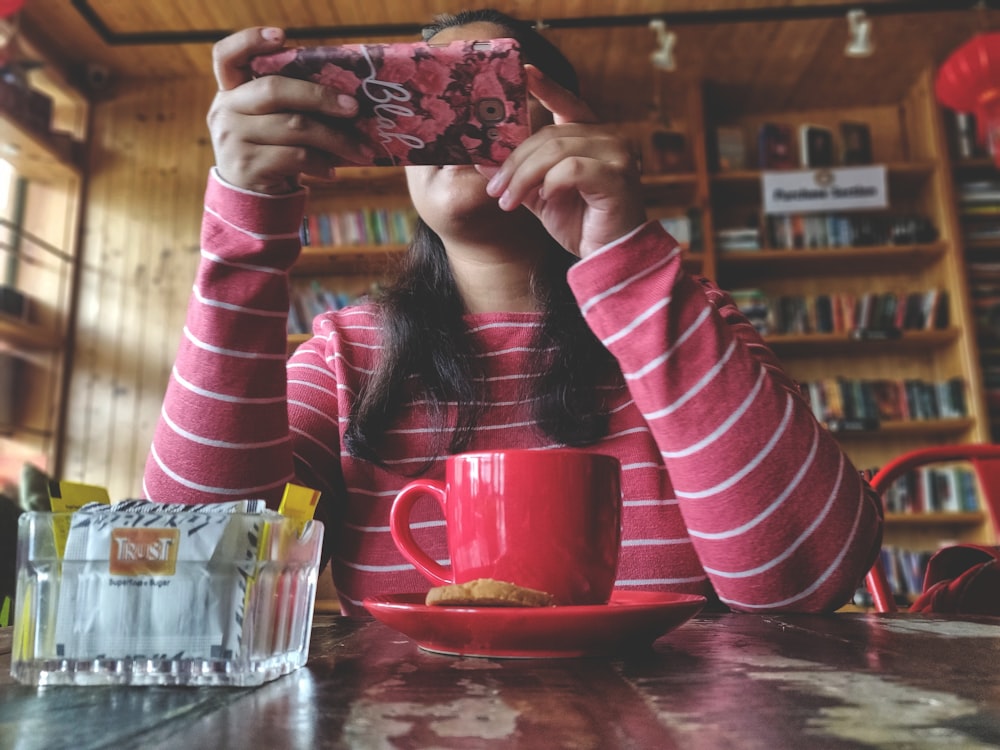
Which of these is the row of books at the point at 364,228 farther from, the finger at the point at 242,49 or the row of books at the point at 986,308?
the finger at the point at 242,49

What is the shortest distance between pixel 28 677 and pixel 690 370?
0.46 meters

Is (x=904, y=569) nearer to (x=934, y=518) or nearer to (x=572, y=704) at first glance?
(x=934, y=518)

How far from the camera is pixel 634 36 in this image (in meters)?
3.43

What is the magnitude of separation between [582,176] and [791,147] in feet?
11.5

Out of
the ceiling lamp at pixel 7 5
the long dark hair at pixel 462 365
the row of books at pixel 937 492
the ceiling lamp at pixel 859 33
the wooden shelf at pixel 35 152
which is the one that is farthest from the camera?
the row of books at pixel 937 492

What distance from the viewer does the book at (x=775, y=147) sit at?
3695 mm

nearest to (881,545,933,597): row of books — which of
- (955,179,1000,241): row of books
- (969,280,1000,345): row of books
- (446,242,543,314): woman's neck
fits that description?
(969,280,1000,345): row of books

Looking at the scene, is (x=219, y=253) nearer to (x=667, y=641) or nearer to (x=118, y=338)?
(x=667, y=641)

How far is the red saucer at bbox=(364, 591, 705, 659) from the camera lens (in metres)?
0.39

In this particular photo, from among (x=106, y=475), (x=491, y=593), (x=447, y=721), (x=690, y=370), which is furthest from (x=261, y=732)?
(x=106, y=475)

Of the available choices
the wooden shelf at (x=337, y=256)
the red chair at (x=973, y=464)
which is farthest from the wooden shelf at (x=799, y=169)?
the red chair at (x=973, y=464)

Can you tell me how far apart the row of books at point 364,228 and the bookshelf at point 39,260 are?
116 centimetres

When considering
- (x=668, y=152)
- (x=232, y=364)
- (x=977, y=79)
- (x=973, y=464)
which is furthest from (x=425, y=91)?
(x=668, y=152)

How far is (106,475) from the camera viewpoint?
354 centimetres
